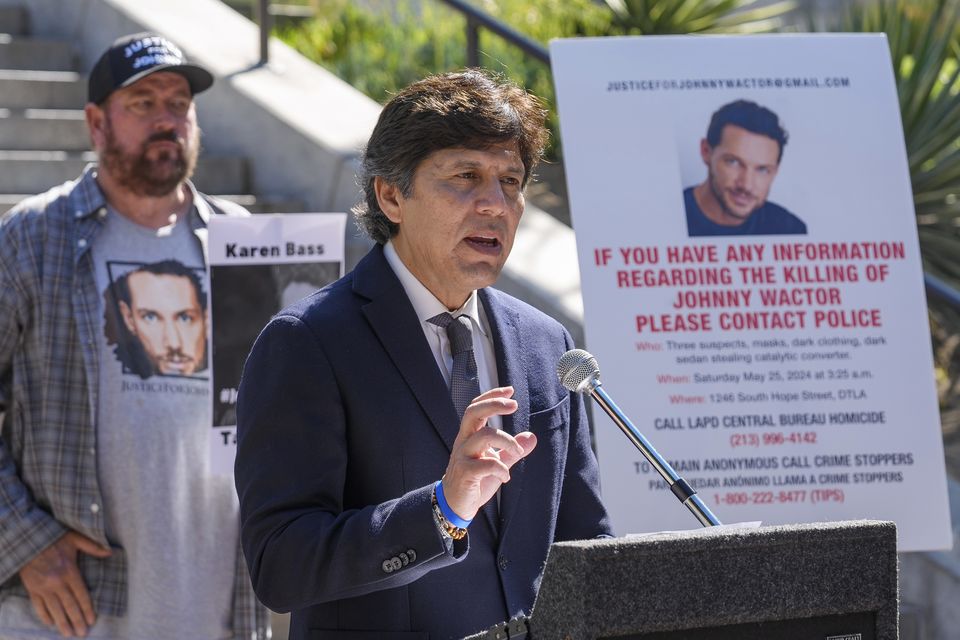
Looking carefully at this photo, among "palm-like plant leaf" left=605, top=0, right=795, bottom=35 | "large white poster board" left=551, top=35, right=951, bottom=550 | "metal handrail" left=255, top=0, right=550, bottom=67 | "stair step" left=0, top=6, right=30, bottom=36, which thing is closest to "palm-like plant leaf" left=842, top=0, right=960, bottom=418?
"palm-like plant leaf" left=605, top=0, right=795, bottom=35

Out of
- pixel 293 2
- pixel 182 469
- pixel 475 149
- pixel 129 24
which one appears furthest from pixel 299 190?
pixel 293 2

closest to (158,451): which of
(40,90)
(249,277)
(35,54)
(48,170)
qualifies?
(249,277)

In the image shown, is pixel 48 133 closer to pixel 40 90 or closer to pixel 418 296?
pixel 40 90

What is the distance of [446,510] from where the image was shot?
7.14ft

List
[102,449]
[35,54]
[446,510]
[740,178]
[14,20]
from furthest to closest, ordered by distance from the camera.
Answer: [14,20] → [35,54] → [740,178] → [102,449] → [446,510]

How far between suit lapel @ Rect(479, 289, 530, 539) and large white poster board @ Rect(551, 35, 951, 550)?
1.42 metres

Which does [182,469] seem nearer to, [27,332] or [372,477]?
[27,332]

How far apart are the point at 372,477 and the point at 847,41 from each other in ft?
9.62

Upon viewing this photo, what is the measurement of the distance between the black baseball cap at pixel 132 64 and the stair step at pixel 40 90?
9.30ft

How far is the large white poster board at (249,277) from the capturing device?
3.82m

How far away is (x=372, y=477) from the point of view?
2.46 meters

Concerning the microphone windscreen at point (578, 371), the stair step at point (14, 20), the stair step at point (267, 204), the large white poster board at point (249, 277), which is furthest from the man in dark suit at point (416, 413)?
the stair step at point (14, 20)

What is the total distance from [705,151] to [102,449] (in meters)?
2.15

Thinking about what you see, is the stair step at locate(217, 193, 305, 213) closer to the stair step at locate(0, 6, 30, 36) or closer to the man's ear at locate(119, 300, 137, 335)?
A: the man's ear at locate(119, 300, 137, 335)
